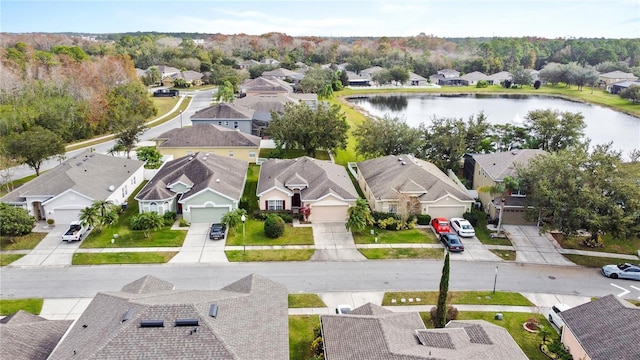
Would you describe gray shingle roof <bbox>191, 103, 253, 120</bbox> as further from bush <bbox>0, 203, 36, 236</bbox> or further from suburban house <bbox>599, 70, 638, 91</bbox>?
suburban house <bbox>599, 70, 638, 91</bbox>

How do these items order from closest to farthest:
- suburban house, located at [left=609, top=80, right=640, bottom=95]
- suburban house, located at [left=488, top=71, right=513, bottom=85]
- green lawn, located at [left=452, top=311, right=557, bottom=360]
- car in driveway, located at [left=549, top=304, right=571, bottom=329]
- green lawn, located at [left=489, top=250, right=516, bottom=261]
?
green lawn, located at [left=452, top=311, right=557, bottom=360] < car in driveway, located at [left=549, top=304, right=571, bottom=329] < green lawn, located at [left=489, top=250, right=516, bottom=261] < suburban house, located at [left=609, top=80, right=640, bottom=95] < suburban house, located at [left=488, top=71, right=513, bottom=85]

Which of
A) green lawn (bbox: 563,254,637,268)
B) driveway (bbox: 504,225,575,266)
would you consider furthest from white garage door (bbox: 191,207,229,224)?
green lawn (bbox: 563,254,637,268)

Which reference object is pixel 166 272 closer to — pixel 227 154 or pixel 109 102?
pixel 227 154

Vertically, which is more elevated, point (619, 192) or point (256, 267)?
point (619, 192)

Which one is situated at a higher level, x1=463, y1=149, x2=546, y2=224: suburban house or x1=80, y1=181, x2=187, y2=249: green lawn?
x1=463, y1=149, x2=546, y2=224: suburban house

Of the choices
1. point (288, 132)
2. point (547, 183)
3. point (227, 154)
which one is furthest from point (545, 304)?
point (227, 154)

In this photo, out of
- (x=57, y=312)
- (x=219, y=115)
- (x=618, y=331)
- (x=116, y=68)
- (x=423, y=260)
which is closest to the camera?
(x=618, y=331)
